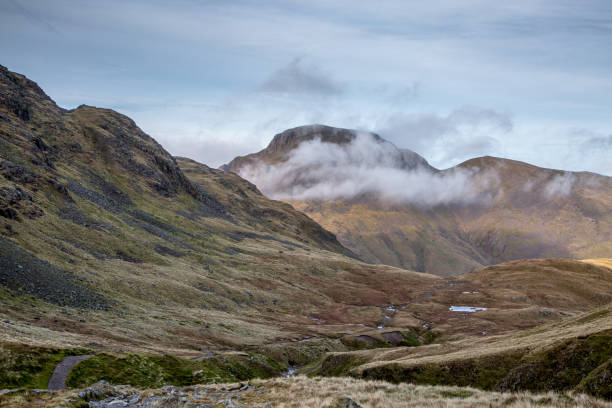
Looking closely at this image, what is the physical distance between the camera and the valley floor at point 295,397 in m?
18.1

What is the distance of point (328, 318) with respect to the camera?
422 feet

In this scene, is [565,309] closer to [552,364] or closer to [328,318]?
[328,318]

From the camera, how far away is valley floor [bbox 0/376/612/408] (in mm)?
18062

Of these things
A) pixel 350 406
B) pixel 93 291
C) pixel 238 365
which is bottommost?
pixel 238 365

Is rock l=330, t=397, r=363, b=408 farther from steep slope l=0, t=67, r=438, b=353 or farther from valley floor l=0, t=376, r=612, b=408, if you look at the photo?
steep slope l=0, t=67, r=438, b=353

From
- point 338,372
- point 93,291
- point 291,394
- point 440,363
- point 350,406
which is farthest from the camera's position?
point 93,291

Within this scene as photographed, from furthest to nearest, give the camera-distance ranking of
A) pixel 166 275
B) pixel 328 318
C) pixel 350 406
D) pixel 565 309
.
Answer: pixel 565 309 < pixel 328 318 < pixel 166 275 < pixel 350 406

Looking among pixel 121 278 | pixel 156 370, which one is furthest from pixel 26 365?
pixel 121 278

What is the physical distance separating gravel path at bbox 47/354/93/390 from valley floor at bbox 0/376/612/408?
10.3 metres

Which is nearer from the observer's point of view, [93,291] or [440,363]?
[440,363]

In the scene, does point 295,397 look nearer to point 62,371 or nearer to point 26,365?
point 62,371

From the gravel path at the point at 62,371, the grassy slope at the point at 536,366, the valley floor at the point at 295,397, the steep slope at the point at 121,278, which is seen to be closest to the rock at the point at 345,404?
the valley floor at the point at 295,397

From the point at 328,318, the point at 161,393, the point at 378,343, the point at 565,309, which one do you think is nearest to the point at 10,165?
the point at 328,318

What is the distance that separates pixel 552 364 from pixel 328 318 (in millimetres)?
106134
